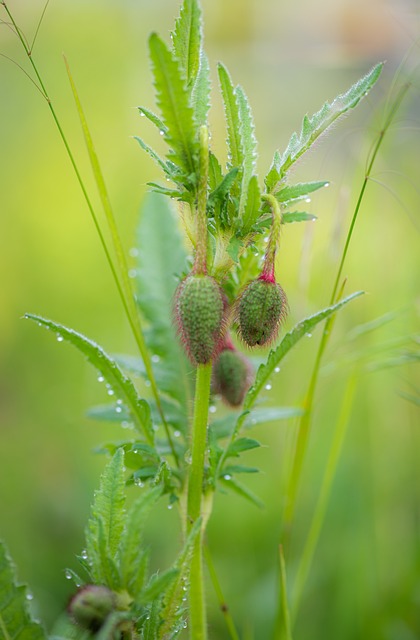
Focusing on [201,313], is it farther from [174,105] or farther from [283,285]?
[283,285]

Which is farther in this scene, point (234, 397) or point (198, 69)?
point (234, 397)

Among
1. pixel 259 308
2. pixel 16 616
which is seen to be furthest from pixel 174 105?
pixel 16 616

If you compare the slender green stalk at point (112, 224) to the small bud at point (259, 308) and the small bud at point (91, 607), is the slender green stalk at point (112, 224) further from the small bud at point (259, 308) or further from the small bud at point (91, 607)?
the small bud at point (91, 607)

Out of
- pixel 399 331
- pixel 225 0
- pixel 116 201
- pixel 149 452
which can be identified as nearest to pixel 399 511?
pixel 399 331

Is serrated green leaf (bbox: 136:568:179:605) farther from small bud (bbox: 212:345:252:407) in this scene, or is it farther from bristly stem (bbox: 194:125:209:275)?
small bud (bbox: 212:345:252:407)

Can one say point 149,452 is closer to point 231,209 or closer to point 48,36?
point 231,209

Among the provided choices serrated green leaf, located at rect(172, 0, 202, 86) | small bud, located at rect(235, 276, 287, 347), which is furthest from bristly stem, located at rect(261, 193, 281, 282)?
serrated green leaf, located at rect(172, 0, 202, 86)
